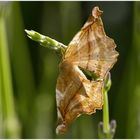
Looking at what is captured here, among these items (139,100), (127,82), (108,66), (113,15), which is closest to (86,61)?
(108,66)

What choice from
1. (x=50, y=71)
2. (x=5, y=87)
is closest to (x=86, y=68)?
(x=5, y=87)

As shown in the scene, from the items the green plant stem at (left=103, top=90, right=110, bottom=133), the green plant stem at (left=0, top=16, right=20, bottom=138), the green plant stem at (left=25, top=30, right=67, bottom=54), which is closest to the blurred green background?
the green plant stem at (left=0, top=16, right=20, bottom=138)

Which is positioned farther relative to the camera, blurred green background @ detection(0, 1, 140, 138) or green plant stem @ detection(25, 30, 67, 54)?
blurred green background @ detection(0, 1, 140, 138)

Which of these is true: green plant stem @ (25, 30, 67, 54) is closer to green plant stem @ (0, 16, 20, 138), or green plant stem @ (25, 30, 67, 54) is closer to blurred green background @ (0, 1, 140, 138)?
green plant stem @ (0, 16, 20, 138)

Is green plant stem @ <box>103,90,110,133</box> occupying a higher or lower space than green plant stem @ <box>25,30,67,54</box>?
lower

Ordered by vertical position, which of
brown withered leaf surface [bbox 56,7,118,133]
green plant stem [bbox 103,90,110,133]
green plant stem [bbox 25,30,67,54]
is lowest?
green plant stem [bbox 103,90,110,133]
